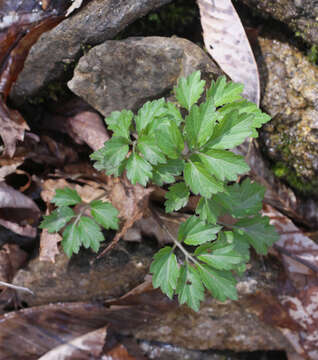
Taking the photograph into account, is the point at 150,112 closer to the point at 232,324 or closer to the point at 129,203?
the point at 129,203

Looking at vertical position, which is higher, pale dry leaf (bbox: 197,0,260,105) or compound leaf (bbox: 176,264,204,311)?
pale dry leaf (bbox: 197,0,260,105)

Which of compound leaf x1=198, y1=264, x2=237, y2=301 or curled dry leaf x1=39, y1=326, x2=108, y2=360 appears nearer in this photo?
compound leaf x1=198, y1=264, x2=237, y2=301

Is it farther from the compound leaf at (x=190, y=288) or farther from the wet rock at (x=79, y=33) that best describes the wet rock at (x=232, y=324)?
the wet rock at (x=79, y=33)

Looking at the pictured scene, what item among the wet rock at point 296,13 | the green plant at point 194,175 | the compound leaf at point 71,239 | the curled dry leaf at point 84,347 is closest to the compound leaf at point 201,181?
the green plant at point 194,175

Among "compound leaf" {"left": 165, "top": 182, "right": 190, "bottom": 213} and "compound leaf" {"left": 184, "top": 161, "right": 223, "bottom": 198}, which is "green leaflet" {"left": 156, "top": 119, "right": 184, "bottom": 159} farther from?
"compound leaf" {"left": 165, "top": 182, "right": 190, "bottom": 213}

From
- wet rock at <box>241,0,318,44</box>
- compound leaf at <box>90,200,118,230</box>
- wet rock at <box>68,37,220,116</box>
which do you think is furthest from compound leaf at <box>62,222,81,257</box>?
wet rock at <box>241,0,318,44</box>

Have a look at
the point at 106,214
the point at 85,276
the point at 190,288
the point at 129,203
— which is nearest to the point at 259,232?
the point at 190,288
